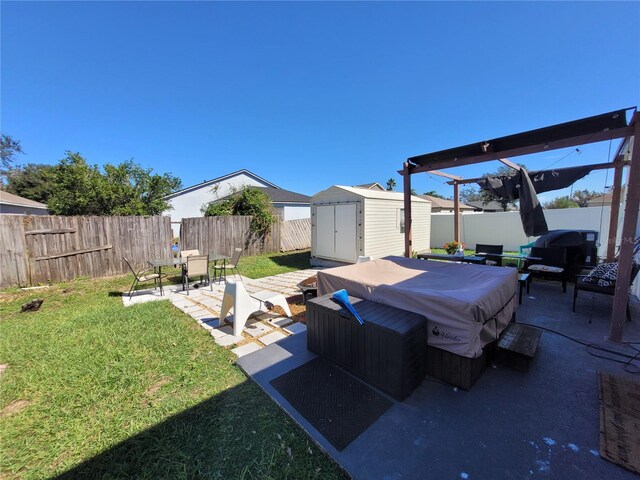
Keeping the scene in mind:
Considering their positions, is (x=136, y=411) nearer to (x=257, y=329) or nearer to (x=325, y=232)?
(x=257, y=329)

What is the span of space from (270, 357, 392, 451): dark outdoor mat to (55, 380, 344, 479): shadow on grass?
0.17 metres

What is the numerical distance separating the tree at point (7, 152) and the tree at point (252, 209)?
24.2m

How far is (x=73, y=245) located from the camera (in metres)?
6.75

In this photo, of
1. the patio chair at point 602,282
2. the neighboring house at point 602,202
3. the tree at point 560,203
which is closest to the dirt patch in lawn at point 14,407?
the patio chair at point 602,282

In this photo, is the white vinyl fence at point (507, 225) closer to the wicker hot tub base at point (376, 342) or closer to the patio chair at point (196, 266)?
the wicker hot tub base at point (376, 342)

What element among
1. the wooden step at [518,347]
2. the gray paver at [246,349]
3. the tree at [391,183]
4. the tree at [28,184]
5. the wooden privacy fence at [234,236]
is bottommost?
the gray paver at [246,349]

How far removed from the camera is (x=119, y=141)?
13531mm

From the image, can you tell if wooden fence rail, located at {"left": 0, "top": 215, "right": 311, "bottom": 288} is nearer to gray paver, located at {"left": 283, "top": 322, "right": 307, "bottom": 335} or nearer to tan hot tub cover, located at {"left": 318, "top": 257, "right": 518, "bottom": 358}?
gray paver, located at {"left": 283, "top": 322, "right": 307, "bottom": 335}

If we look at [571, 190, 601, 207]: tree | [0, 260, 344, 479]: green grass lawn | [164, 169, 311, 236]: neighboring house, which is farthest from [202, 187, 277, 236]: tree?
[571, 190, 601, 207]: tree

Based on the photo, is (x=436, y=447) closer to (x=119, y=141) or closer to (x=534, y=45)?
(x=534, y=45)

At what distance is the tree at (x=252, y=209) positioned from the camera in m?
11.1

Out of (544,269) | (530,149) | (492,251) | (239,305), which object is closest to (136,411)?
(239,305)

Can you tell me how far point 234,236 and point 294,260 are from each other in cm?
274

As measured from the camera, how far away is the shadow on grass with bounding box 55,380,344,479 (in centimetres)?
159
